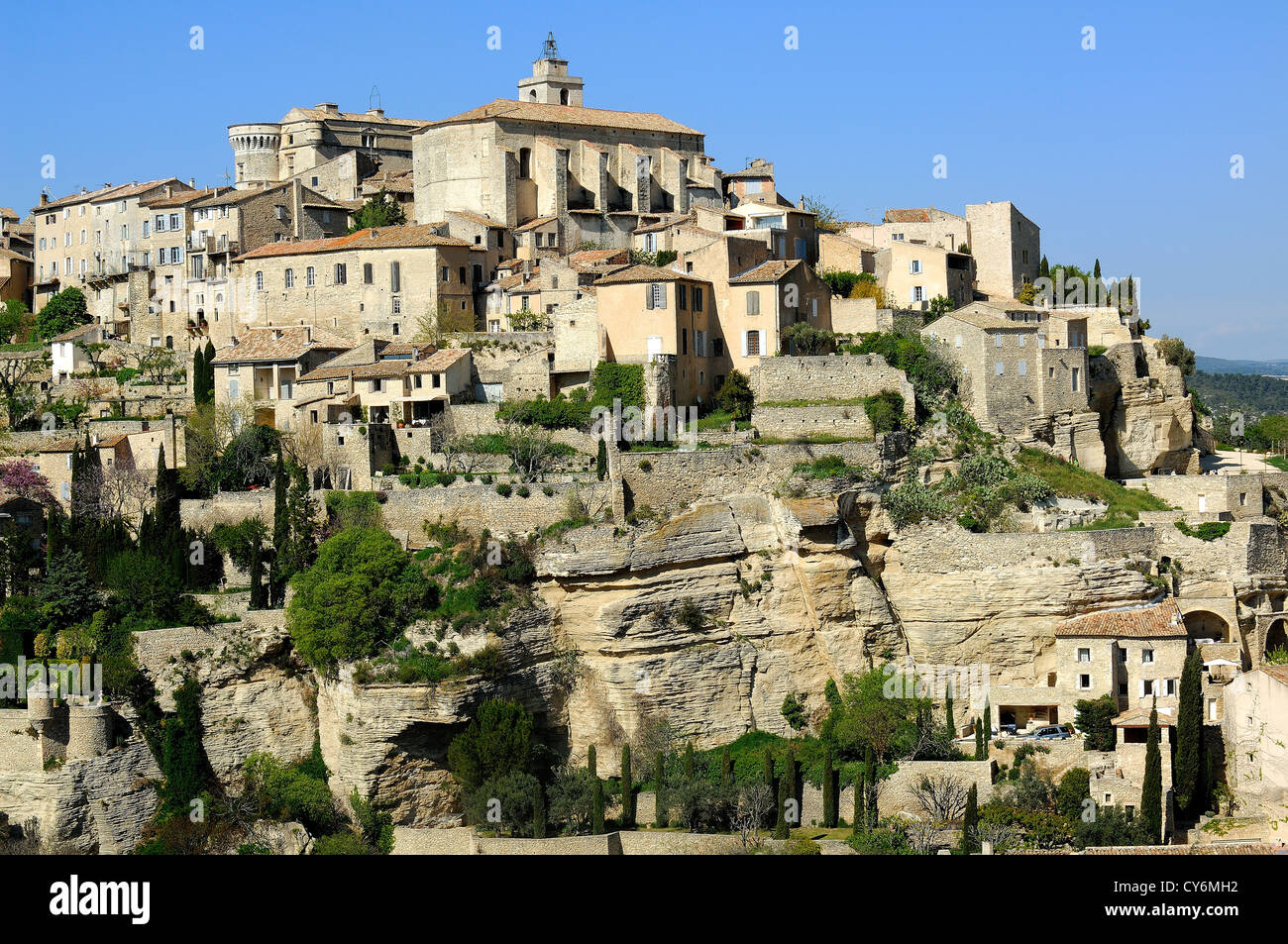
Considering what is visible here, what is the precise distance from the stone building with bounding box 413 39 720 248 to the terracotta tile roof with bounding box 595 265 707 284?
444 inches

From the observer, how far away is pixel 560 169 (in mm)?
59000

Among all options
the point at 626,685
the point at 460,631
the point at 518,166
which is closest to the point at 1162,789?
the point at 626,685

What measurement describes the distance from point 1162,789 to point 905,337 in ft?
54.6

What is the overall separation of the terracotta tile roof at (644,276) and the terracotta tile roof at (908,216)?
1221 cm

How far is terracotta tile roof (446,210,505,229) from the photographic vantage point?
56688mm

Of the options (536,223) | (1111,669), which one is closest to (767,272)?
(536,223)

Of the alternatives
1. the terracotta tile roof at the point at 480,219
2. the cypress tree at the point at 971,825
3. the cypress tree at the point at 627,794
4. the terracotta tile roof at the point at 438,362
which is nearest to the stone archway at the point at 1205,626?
the cypress tree at the point at 971,825

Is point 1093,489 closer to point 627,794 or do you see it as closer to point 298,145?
point 627,794

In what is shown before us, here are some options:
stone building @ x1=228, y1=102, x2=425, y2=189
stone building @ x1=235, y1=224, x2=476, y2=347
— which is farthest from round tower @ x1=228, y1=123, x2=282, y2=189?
stone building @ x1=235, y1=224, x2=476, y2=347

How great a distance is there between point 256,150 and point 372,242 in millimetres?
19530

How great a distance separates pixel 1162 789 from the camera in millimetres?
34438

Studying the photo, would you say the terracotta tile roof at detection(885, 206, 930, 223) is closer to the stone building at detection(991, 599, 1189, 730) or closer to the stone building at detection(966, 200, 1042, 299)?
the stone building at detection(966, 200, 1042, 299)

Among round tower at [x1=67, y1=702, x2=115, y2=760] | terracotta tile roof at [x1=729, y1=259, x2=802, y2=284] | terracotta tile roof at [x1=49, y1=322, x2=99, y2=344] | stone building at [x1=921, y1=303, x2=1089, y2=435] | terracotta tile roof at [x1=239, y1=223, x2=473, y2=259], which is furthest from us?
terracotta tile roof at [x1=49, y1=322, x2=99, y2=344]

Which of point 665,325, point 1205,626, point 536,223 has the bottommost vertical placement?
point 1205,626
